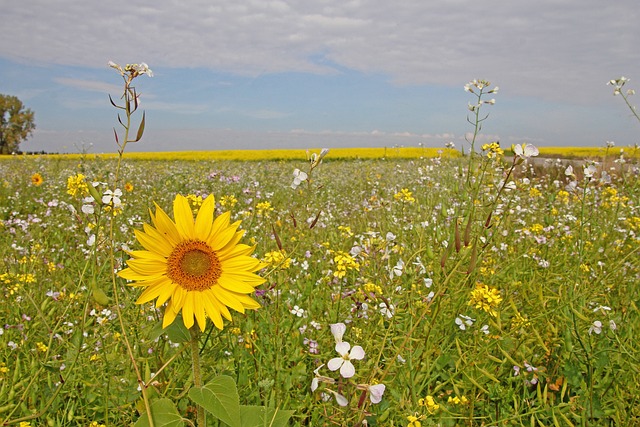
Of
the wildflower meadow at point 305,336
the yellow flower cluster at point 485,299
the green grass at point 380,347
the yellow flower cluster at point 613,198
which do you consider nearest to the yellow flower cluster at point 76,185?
the wildflower meadow at point 305,336

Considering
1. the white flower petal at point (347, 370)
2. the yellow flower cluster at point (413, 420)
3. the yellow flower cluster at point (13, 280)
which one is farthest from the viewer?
the yellow flower cluster at point (13, 280)

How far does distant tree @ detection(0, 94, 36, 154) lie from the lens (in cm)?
5317

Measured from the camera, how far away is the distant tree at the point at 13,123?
53166 mm

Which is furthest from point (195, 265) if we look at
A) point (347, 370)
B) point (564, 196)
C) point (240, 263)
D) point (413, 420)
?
point (564, 196)

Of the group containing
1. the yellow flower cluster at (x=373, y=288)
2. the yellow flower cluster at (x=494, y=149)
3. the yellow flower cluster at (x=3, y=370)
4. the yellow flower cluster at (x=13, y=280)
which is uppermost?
the yellow flower cluster at (x=494, y=149)

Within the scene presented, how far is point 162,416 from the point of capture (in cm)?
113

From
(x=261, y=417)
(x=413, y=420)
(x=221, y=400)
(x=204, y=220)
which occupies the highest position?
(x=204, y=220)

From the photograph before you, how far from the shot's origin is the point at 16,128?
54688 mm

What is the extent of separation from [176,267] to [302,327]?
143cm

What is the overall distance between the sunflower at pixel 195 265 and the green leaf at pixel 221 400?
0.53 feet

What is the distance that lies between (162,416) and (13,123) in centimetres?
6558

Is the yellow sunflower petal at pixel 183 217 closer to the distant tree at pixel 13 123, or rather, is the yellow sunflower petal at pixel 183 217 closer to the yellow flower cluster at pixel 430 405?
the yellow flower cluster at pixel 430 405

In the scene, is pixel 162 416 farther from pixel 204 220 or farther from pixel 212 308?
pixel 204 220

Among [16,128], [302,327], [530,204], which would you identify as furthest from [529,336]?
[16,128]
